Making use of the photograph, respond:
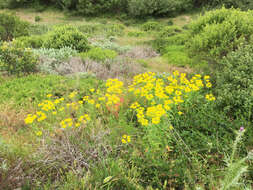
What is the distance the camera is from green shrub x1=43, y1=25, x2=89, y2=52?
8.13 meters

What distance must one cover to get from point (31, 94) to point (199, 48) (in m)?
5.49

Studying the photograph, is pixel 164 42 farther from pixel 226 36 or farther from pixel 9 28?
pixel 9 28

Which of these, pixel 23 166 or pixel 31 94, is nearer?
pixel 23 166

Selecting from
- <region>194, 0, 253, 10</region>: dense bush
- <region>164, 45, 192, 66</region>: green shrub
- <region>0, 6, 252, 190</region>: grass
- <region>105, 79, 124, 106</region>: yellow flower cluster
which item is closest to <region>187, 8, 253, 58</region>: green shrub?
<region>164, 45, 192, 66</region>: green shrub

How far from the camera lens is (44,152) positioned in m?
2.62

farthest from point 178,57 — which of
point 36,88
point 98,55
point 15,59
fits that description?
point 15,59

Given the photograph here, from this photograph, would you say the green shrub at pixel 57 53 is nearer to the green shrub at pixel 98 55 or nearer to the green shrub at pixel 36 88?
the green shrub at pixel 98 55

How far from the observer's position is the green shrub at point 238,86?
3549mm

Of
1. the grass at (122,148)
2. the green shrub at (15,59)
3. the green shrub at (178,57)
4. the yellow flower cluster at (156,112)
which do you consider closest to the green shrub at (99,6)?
the green shrub at (178,57)

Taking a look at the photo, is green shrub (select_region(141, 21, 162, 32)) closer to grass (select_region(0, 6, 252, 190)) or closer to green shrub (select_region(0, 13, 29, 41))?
green shrub (select_region(0, 13, 29, 41))

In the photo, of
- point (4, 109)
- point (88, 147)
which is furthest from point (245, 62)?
point (4, 109)

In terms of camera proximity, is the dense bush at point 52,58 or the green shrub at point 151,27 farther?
the green shrub at point 151,27

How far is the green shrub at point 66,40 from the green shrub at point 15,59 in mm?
2252

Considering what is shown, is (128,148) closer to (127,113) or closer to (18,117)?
(127,113)
